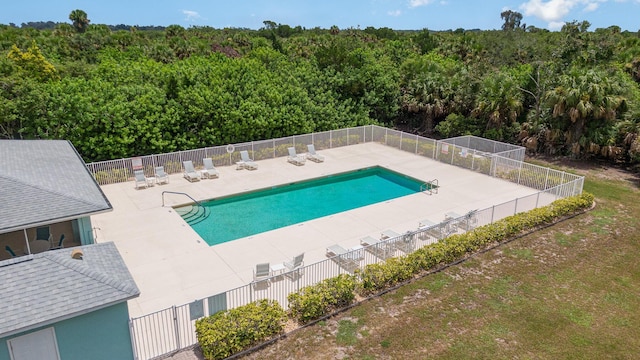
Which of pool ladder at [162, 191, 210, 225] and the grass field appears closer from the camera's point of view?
the grass field

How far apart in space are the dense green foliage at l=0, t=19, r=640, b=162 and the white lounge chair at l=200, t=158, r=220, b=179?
236cm

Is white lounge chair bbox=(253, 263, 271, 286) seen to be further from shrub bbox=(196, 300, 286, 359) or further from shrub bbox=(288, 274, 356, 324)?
shrub bbox=(196, 300, 286, 359)

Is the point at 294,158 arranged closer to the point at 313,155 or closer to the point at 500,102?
the point at 313,155

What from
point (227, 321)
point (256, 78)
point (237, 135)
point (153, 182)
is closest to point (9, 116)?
point (153, 182)

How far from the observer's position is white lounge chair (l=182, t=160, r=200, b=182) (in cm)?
2230

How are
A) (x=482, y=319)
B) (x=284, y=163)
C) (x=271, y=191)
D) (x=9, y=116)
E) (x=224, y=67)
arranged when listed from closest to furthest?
(x=482, y=319) < (x=9, y=116) < (x=271, y=191) < (x=284, y=163) < (x=224, y=67)

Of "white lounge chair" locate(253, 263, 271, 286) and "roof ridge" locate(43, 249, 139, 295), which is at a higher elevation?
"roof ridge" locate(43, 249, 139, 295)

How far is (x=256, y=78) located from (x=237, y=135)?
15.0 feet

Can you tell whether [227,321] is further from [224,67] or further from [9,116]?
[224,67]

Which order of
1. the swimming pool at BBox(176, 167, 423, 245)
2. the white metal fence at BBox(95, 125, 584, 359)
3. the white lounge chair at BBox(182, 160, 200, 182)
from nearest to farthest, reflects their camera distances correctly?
the white metal fence at BBox(95, 125, 584, 359)
the swimming pool at BBox(176, 167, 423, 245)
the white lounge chair at BBox(182, 160, 200, 182)

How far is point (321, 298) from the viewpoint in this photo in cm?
1145

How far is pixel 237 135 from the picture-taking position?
86.0ft

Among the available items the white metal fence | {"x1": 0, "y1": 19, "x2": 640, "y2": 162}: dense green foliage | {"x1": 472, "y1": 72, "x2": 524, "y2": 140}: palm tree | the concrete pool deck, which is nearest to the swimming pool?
the concrete pool deck

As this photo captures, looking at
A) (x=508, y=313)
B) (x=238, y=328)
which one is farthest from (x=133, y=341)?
(x=508, y=313)
